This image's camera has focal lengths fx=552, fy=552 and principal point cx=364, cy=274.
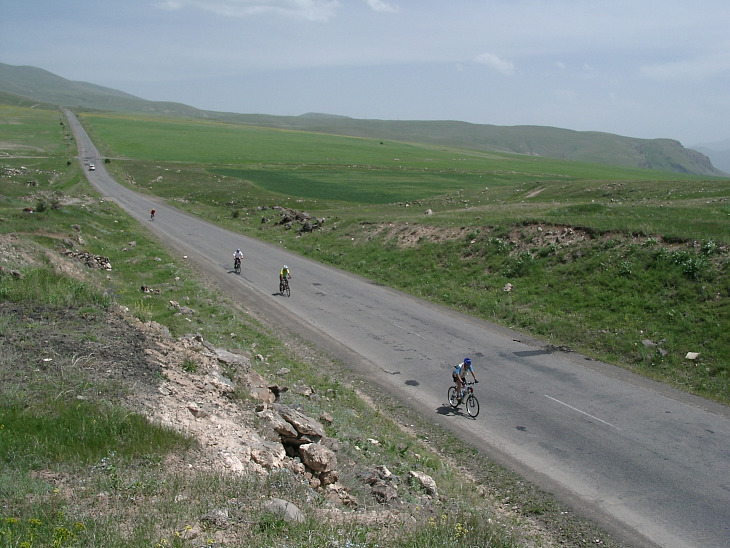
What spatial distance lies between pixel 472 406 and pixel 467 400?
214 millimetres

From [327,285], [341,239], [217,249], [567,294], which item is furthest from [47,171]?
[567,294]

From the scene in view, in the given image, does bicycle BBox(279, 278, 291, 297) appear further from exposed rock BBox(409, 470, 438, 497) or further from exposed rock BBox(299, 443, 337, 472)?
exposed rock BBox(299, 443, 337, 472)

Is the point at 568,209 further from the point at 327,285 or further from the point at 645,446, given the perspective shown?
the point at 645,446

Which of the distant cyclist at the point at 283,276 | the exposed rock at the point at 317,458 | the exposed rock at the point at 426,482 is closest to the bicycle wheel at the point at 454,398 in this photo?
the exposed rock at the point at 426,482

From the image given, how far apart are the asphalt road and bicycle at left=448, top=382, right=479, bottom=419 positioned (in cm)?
26

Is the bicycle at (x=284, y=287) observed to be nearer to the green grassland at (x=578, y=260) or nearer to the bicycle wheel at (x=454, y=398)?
the green grassland at (x=578, y=260)

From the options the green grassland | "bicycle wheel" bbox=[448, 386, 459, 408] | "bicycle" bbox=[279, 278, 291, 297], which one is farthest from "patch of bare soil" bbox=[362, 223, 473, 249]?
"bicycle wheel" bbox=[448, 386, 459, 408]

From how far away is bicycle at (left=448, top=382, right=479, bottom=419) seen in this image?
51.3ft

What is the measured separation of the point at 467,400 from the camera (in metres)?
15.8

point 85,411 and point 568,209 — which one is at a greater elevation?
point 568,209

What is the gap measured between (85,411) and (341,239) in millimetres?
35939

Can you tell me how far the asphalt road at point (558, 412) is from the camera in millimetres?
11203

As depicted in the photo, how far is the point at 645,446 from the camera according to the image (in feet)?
44.4

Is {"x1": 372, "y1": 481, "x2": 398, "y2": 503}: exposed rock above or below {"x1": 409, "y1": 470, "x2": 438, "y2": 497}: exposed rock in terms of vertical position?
above
